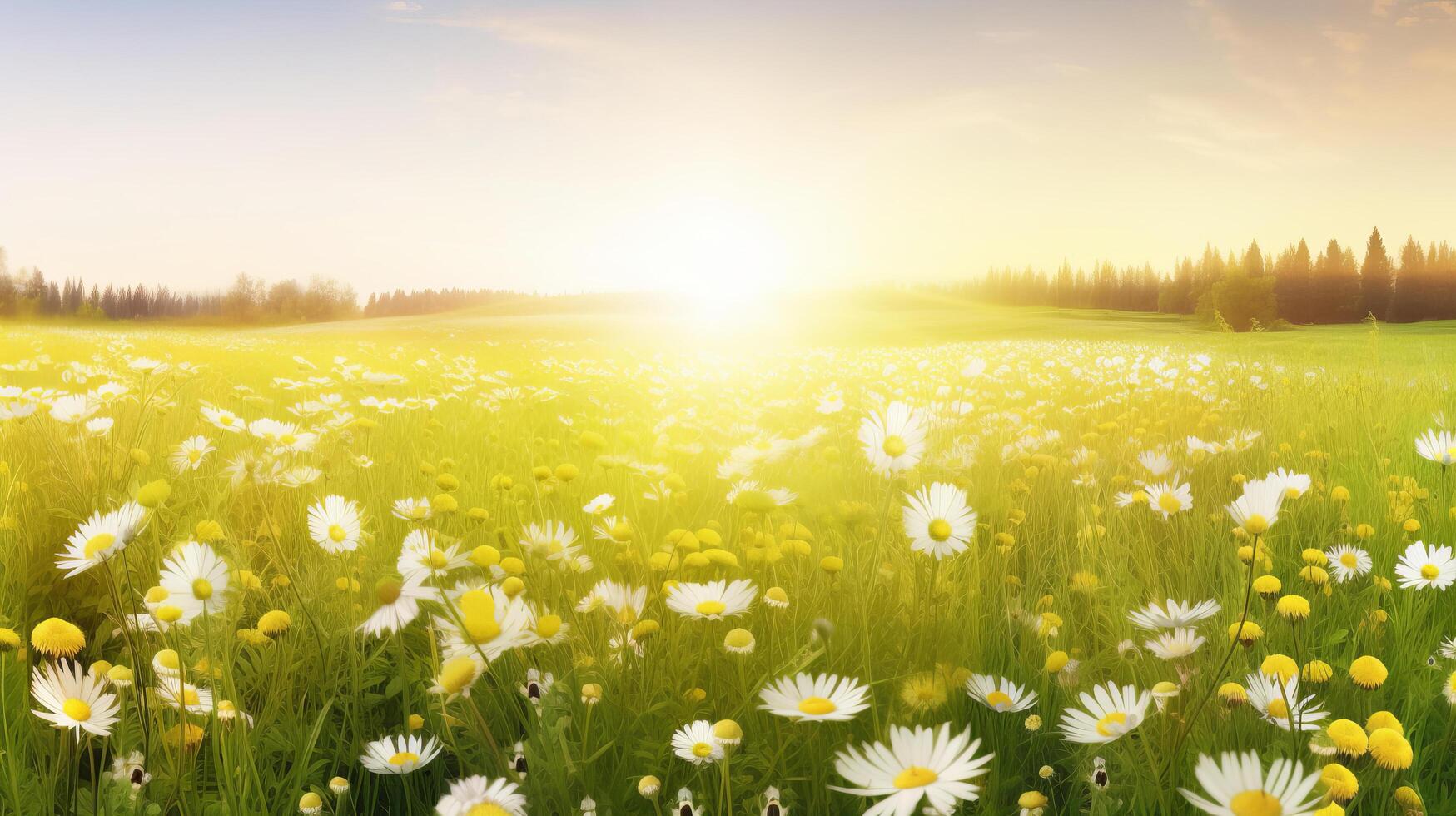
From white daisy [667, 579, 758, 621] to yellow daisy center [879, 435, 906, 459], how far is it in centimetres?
44

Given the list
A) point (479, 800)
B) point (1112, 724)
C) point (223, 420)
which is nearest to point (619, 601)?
point (479, 800)

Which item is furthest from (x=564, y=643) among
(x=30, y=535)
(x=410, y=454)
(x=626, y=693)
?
(x=410, y=454)

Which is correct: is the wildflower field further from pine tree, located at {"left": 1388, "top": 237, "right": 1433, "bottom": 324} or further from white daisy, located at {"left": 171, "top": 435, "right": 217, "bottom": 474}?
pine tree, located at {"left": 1388, "top": 237, "right": 1433, "bottom": 324}

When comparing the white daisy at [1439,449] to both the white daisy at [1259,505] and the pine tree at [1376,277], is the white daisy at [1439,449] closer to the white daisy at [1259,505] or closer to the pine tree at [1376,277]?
the white daisy at [1259,505]

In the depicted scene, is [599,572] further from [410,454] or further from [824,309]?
[824,309]

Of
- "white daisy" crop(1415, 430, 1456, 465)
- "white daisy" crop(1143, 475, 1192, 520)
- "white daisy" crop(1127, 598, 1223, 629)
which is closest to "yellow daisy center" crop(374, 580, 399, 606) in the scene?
"white daisy" crop(1127, 598, 1223, 629)

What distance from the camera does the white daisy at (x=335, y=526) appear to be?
1828mm

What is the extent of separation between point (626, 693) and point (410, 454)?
279cm

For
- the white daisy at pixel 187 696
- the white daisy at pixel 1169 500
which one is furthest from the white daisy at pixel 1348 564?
the white daisy at pixel 187 696

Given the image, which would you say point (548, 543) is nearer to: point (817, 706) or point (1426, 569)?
point (817, 706)

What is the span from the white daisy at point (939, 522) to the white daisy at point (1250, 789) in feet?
2.17

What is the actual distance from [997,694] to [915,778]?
23.9 inches

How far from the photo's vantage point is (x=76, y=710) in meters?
1.14

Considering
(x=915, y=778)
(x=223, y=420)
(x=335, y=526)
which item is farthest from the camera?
(x=223, y=420)
